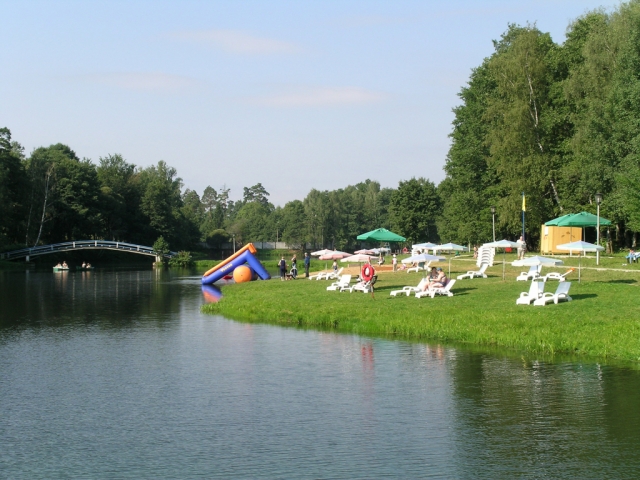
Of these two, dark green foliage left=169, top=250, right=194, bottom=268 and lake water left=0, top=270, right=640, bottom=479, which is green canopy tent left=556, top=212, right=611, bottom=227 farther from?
dark green foliage left=169, top=250, right=194, bottom=268

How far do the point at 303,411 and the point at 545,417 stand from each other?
15.1ft

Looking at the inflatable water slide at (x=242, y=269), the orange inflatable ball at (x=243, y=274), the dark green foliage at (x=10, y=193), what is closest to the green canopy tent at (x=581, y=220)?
the inflatable water slide at (x=242, y=269)

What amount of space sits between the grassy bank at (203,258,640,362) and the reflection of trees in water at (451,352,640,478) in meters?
1.72

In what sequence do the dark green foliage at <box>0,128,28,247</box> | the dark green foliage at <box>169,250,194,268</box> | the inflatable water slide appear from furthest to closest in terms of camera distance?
the dark green foliage at <box>169,250,194,268</box>
the dark green foliage at <box>0,128,28,247</box>
the inflatable water slide

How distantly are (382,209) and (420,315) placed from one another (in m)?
137

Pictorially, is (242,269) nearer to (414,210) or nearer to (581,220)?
(581,220)

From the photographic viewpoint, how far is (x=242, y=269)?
47812 mm

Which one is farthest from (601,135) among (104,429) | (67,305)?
(104,429)

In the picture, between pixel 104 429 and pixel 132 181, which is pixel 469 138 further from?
pixel 132 181

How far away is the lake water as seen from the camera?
40.0 feet

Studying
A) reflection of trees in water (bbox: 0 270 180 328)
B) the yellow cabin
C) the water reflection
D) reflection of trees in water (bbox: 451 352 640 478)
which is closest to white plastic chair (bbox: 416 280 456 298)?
reflection of trees in water (bbox: 451 352 640 478)

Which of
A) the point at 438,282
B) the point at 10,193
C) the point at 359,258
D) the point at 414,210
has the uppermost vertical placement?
the point at 10,193

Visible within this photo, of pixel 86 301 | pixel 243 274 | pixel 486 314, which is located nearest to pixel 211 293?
pixel 243 274

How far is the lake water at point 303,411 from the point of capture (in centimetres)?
1219
